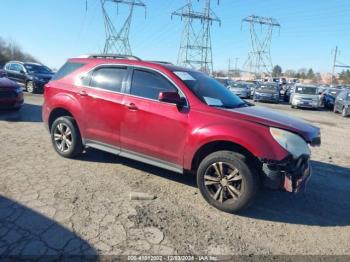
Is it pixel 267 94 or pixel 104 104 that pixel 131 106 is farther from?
pixel 267 94

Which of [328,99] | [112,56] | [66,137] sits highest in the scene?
[112,56]

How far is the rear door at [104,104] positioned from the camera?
18.1 feet

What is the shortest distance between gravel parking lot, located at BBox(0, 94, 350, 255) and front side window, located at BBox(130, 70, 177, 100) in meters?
1.35

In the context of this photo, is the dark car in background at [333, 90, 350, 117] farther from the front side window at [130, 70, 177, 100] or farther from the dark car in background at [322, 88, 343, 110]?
the front side window at [130, 70, 177, 100]

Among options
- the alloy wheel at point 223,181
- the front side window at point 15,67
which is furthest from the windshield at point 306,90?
the alloy wheel at point 223,181

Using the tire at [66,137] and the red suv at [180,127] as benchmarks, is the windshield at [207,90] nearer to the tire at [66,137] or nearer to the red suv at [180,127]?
the red suv at [180,127]

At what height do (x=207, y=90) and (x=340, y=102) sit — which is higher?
(x=207, y=90)

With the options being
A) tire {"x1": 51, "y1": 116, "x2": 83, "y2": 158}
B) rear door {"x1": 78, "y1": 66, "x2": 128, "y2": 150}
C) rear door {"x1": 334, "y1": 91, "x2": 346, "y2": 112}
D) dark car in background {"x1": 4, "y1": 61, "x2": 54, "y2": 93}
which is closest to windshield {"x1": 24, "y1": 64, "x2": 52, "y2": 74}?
dark car in background {"x1": 4, "y1": 61, "x2": 54, "y2": 93}

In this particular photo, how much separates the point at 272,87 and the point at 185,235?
85.3ft

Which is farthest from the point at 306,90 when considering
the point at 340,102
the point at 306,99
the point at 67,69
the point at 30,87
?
the point at 67,69

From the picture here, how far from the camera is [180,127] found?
4.82 m

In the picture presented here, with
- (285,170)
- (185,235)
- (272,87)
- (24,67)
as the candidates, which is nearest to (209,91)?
(285,170)

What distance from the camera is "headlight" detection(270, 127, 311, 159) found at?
13.9ft

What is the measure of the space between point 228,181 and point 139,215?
47.6 inches
